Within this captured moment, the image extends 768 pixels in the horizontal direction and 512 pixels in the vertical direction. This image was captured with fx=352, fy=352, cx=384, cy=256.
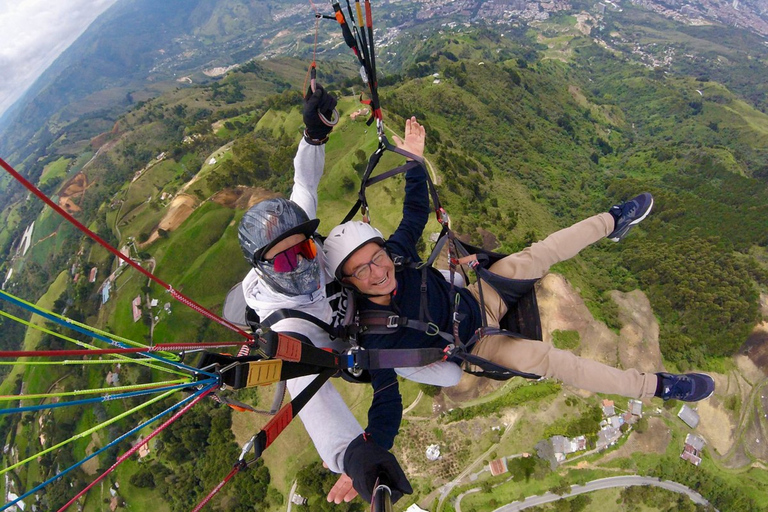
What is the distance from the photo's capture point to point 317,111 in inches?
197

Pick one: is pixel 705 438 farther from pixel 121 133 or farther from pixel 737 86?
pixel 737 86

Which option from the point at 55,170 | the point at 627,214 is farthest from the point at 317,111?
the point at 55,170

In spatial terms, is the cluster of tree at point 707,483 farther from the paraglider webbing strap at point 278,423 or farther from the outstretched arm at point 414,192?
the paraglider webbing strap at point 278,423

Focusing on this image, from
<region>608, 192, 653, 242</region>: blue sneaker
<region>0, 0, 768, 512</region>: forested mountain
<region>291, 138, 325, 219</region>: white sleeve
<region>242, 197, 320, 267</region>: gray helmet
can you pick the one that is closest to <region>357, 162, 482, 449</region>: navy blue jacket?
<region>291, 138, 325, 219</region>: white sleeve

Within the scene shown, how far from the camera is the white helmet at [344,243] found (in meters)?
4.42

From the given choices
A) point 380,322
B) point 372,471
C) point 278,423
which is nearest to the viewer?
point 278,423

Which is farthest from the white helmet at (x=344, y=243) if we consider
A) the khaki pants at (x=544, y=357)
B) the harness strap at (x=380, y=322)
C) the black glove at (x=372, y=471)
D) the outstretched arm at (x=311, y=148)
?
the khaki pants at (x=544, y=357)

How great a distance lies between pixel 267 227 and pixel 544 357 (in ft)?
14.4

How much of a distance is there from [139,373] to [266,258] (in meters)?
50.2

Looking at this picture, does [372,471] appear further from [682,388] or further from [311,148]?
[682,388]

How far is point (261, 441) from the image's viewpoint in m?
3.08

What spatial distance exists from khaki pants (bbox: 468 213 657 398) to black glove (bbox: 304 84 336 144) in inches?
143

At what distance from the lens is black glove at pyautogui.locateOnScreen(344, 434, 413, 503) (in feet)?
11.0

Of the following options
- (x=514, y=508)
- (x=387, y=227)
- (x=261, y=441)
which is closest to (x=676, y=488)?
(x=514, y=508)
